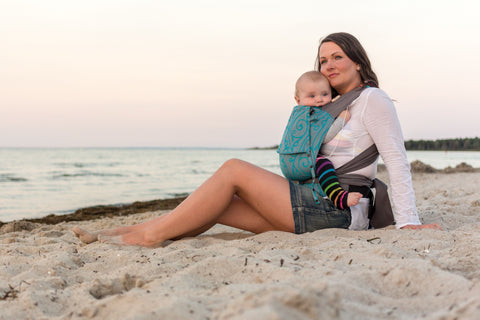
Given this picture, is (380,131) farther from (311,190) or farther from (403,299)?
(403,299)

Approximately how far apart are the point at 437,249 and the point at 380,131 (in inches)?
36.4

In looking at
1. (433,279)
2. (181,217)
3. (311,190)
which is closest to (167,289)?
(433,279)

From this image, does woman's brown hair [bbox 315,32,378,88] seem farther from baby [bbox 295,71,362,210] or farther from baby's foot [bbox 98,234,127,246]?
baby's foot [bbox 98,234,127,246]

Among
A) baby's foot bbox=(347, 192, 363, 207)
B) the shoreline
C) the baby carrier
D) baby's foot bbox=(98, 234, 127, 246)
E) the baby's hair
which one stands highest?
the baby's hair

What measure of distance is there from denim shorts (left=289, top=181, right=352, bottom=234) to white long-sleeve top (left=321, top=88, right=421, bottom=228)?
310mm

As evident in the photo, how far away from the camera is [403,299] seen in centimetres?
141

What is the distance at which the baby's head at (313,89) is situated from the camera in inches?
120

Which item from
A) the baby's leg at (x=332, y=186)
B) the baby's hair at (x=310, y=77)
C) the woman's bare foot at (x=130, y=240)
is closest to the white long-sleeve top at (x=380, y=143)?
the baby's leg at (x=332, y=186)

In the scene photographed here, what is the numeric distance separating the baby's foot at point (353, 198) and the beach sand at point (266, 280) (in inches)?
10.0

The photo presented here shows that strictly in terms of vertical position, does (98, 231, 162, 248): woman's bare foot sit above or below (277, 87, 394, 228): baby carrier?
below

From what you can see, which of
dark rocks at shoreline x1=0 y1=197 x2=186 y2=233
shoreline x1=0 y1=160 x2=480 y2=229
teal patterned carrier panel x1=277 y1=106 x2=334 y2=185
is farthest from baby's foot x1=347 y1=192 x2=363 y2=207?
shoreline x1=0 y1=160 x2=480 y2=229

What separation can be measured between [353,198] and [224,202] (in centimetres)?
94

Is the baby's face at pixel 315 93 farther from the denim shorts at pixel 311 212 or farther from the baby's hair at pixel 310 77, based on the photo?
the denim shorts at pixel 311 212

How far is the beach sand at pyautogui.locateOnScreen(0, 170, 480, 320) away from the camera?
4.15 ft
